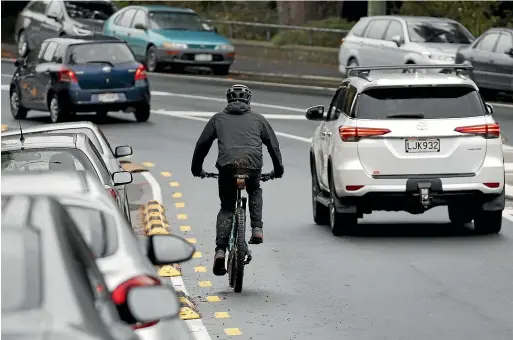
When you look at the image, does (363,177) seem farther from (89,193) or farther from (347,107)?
(89,193)

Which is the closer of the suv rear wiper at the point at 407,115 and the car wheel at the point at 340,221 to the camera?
the suv rear wiper at the point at 407,115

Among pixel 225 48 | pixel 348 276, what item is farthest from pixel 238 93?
pixel 225 48

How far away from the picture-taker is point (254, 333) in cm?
1126

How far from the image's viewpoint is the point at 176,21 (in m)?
39.6

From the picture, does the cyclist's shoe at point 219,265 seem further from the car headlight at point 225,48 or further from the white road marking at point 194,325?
the car headlight at point 225,48

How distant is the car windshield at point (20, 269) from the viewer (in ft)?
17.9

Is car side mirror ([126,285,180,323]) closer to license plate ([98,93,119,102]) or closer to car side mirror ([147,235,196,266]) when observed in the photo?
car side mirror ([147,235,196,266])

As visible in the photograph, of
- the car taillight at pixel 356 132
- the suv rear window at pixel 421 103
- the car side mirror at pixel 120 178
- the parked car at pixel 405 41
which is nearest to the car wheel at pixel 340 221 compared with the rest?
the car taillight at pixel 356 132

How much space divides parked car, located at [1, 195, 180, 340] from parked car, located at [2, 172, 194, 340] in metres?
0.24

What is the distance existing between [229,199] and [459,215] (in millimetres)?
4904

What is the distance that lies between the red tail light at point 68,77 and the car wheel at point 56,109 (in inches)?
13.3

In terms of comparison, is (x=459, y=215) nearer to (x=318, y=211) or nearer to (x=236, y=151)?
(x=318, y=211)

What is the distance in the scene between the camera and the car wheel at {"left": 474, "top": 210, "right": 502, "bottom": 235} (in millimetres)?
16359

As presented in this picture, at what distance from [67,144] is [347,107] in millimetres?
4647
